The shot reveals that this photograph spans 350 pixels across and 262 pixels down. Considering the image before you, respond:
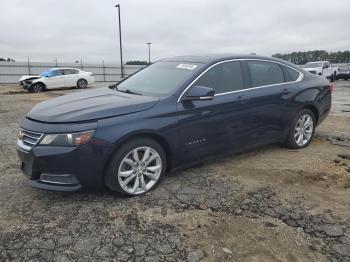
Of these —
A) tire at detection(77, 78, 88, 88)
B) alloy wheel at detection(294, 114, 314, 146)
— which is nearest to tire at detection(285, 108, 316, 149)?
alloy wheel at detection(294, 114, 314, 146)

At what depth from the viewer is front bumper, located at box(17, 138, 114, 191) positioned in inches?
138

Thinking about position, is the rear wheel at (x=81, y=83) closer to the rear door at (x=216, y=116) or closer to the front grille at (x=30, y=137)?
the rear door at (x=216, y=116)

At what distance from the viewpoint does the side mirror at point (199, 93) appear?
4184mm

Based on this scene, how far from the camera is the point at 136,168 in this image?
12.9ft

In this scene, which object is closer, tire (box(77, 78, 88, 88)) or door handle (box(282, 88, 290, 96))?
door handle (box(282, 88, 290, 96))

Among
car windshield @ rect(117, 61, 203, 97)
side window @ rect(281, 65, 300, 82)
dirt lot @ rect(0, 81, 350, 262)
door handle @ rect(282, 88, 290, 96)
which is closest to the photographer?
dirt lot @ rect(0, 81, 350, 262)

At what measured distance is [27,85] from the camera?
2058cm

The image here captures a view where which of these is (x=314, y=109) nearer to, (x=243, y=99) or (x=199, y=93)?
(x=243, y=99)

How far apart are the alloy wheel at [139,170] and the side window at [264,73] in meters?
1.98

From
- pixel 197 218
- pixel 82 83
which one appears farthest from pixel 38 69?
pixel 197 218

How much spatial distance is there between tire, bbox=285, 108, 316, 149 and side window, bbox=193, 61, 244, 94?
143 cm

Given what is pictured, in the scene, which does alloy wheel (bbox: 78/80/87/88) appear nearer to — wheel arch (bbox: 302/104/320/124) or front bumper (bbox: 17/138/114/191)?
wheel arch (bbox: 302/104/320/124)

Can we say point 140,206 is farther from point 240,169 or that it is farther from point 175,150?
point 240,169

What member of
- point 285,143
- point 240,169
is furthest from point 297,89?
point 240,169
